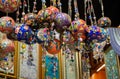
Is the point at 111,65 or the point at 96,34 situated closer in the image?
the point at 96,34

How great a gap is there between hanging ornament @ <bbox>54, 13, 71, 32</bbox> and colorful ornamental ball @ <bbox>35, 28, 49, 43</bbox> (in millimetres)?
137

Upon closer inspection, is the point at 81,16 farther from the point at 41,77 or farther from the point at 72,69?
the point at 41,77

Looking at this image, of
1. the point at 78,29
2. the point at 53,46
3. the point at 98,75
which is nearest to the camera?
the point at 78,29

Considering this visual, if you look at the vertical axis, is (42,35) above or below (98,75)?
above

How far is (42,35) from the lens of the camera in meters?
3.32

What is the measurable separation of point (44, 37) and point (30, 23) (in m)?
0.23

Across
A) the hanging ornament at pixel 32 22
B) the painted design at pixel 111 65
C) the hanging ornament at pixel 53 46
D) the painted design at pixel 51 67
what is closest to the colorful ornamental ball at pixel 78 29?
the hanging ornament at pixel 53 46

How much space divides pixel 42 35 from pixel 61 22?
0.26 metres

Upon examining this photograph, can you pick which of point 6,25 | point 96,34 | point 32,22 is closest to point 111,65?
point 96,34

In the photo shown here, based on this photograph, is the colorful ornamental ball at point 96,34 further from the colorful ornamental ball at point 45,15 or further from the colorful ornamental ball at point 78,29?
the colorful ornamental ball at point 45,15

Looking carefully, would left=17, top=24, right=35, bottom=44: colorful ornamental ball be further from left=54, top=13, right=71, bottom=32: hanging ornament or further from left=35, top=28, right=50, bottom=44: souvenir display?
left=54, top=13, right=71, bottom=32: hanging ornament

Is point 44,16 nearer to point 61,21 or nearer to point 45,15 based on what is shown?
point 45,15

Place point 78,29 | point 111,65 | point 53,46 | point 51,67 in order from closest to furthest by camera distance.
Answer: point 78,29 → point 53,46 → point 51,67 → point 111,65

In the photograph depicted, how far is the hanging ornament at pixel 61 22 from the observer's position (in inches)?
128
